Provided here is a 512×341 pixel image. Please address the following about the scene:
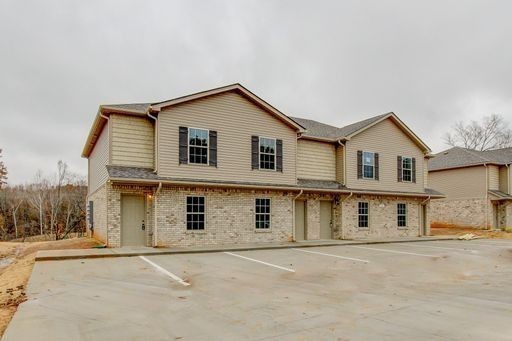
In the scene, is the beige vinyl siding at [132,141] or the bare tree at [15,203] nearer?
the beige vinyl siding at [132,141]

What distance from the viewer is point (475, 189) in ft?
90.6

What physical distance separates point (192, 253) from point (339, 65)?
1548cm

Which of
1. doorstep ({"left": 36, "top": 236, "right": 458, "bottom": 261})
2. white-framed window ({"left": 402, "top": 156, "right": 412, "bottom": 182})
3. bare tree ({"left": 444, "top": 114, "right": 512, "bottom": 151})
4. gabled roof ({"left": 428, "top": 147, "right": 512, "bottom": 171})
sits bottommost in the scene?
doorstep ({"left": 36, "top": 236, "right": 458, "bottom": 261})

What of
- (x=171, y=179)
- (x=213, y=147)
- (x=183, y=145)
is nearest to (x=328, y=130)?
(x=213, y=147)

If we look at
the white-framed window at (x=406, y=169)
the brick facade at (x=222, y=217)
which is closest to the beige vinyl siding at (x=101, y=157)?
the brick facade at (x=222, y=217)

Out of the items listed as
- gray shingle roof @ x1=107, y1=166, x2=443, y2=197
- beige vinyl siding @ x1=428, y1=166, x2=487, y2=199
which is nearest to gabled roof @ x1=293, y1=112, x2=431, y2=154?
gray shingle roof @ x1=107, y1=166, x2=443, y2=197

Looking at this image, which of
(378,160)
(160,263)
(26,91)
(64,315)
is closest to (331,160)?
(378,160)

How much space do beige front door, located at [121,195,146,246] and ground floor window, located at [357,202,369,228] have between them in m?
11.2

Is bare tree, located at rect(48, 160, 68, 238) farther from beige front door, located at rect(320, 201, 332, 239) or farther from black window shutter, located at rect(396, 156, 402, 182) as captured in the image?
black window shutter, located at rect(396, 156, 402, 182)

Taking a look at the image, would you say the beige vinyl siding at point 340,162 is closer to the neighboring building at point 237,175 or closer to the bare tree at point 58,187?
the neighboring building at point 237,175

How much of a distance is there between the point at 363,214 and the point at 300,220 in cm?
396

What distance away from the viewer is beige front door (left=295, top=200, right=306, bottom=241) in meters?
17.7

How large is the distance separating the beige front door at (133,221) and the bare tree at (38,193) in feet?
93.2

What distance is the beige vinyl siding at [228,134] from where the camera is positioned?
46.8 feet
